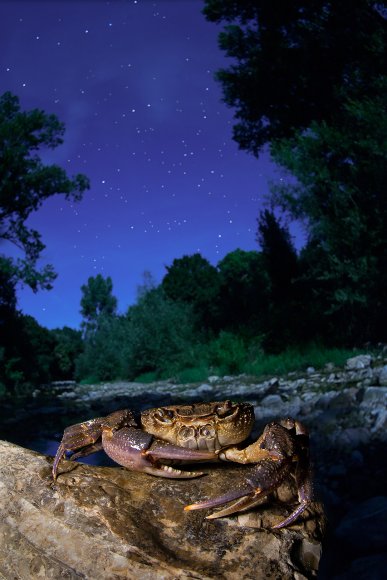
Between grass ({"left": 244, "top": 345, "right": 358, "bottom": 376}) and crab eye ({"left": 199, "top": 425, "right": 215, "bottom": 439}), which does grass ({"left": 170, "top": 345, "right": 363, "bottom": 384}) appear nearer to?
grass ({"left": 244, "top": 345, "right": 358, "bottom": 376})

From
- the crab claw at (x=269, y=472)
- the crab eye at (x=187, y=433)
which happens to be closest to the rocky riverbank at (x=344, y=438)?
the crab claw at (x=269, y=472)

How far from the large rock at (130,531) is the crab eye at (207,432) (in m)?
0.23

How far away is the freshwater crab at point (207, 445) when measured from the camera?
2311 mm

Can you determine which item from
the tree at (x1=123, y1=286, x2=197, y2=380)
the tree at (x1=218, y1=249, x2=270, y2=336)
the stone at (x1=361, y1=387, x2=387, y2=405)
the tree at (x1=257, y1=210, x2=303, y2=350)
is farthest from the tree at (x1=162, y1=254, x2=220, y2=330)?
the stone at (x1=361, y1=387, x2=387, y2=405)

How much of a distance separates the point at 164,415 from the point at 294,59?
65.3 feet

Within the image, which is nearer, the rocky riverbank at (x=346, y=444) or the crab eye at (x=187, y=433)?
the crab eye at (x=187, y=433)

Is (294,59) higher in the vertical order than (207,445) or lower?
higher

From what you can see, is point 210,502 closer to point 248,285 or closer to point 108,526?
point 108,526

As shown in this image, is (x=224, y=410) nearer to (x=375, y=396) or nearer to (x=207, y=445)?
(x=207, y=445)

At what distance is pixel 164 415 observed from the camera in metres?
2.69

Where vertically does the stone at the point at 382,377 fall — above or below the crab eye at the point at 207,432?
below

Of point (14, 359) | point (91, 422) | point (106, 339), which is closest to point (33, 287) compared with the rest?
point (14, 359)

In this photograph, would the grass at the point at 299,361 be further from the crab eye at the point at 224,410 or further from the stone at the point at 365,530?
the crab eye at the point at 224,410

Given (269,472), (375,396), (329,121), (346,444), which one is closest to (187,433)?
(269,472)
